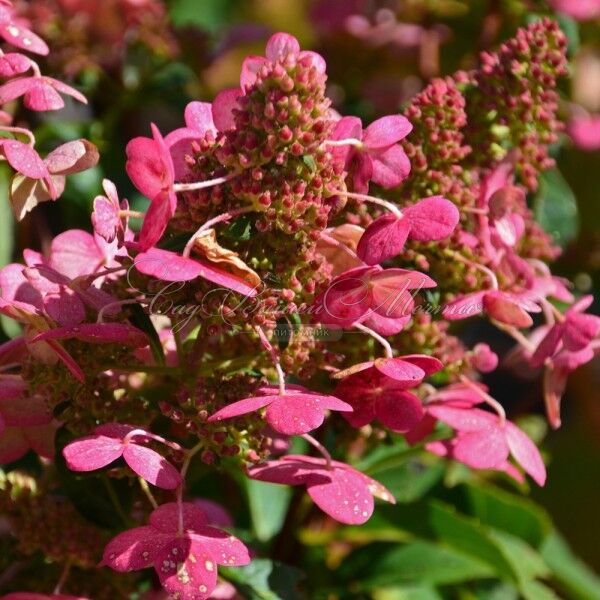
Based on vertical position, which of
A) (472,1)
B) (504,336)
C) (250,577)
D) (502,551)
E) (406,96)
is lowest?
(504,336)

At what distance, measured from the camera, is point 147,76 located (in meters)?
1.14

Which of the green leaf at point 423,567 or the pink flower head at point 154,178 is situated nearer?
the pink flower head at point 154,178

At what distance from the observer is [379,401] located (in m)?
0.64

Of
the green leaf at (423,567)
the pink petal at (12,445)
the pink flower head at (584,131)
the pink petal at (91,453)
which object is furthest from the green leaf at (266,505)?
the pink flower head at (584,131)

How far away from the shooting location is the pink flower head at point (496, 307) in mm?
656

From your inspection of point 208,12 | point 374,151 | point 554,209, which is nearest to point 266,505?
point 554,209

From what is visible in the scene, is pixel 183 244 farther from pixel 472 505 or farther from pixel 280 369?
pixel 472 505

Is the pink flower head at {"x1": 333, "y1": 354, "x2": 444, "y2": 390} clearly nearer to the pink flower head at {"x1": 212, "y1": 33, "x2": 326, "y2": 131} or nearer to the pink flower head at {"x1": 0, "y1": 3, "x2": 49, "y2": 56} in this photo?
the pink flower head at {"x1": 212, "y1": 33, "x2": 326, "y2": 131}

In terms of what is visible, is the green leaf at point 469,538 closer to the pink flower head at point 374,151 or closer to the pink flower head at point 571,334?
the pink flower head at point 571,334

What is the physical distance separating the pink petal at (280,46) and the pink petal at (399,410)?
0.22m

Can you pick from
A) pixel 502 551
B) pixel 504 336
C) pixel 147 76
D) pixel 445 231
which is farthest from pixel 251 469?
pixel 504 336

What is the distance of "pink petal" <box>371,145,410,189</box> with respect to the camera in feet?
2.09

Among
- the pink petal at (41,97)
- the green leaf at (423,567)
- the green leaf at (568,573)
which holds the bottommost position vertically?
the green leaf at (568,573)

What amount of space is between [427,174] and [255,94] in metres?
0.16
